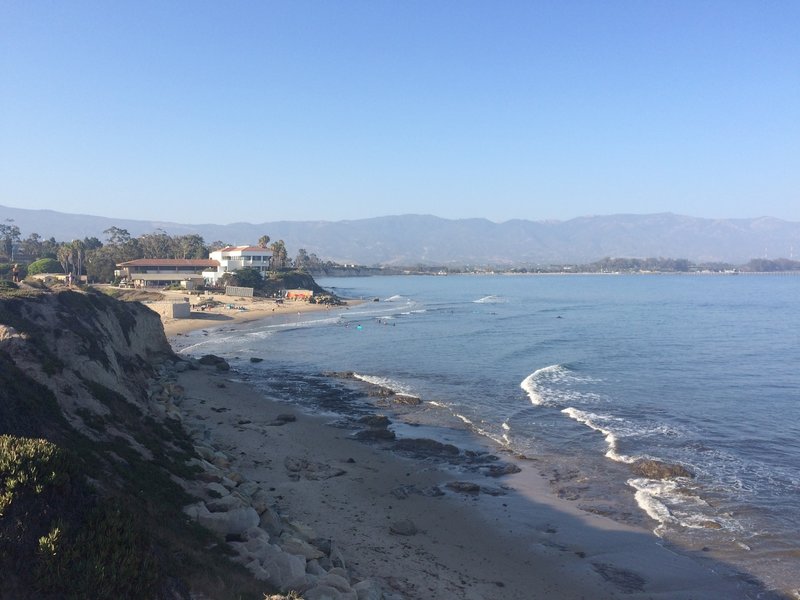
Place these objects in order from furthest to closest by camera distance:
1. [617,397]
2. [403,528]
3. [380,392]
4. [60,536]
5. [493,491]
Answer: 1. [380,392]
2. [617,397]
3. [493,491]
4. [403,528]
5. [60,536]

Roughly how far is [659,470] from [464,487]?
23.5 feet

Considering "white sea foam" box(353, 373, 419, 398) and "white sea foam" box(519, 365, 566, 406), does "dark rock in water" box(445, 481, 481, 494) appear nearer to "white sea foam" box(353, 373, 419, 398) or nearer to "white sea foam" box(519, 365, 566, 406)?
"white sea foam" box(519, 365, 566, 406)

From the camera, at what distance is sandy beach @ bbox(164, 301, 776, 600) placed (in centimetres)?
1322

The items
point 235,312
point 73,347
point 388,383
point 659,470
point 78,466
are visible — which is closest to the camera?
point 78,466

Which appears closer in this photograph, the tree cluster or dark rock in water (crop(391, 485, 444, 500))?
dark rock in water (crop(391, 485, 444, 500))

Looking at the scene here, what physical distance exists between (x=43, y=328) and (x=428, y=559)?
15245 millimetres

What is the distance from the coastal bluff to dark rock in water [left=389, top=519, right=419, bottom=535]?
238cm

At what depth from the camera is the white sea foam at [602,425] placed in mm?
22006

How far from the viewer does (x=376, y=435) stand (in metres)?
24.4

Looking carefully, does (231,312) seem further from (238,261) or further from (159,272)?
(238,261)

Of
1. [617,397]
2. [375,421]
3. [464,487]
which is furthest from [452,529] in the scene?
[617,397]

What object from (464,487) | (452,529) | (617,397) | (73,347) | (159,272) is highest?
(159,272)

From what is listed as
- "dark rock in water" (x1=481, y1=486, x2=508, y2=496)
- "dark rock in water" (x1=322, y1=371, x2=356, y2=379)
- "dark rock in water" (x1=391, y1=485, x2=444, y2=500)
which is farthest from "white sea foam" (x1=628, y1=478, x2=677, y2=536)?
Result: "dark rock in water" (x1=322, y1=371, x2=356, y2=379)

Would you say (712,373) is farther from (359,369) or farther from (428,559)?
(428,559)
